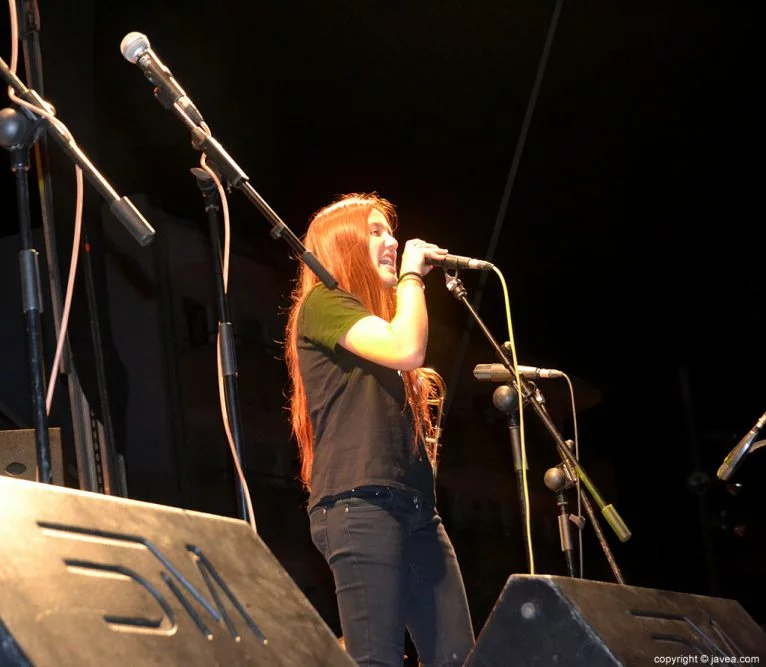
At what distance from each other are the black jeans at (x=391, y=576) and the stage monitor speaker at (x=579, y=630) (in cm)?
23

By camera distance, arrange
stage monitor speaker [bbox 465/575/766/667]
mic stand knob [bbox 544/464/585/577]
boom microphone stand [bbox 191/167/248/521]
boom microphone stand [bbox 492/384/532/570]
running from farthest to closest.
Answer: mic stand knob [bbox 544/464/585/577] → boom microphone stand [bbox 492/384/532/570] → boom microphone stand [bbox 191/167/248/521] → stage monitor speaker [bbox 465/575/766/667]

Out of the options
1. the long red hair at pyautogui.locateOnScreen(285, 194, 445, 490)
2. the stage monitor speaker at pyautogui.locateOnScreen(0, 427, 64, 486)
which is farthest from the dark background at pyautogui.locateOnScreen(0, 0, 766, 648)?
the long red hair at pyautogui.locateOnScreen(285, 194, 445, 490)

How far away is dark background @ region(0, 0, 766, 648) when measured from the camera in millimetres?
3490

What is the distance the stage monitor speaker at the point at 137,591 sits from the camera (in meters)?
0.94

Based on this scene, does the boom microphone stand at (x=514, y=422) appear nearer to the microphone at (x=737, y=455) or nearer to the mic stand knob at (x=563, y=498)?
the mic stand knob at (x=563, y=498)

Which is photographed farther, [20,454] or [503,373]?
[503,373]

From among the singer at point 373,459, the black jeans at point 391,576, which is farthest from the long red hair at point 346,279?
the black jeans at point 391,576

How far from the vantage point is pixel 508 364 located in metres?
2.61

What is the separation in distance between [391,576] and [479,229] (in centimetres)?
306

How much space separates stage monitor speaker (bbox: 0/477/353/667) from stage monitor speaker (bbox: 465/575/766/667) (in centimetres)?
35

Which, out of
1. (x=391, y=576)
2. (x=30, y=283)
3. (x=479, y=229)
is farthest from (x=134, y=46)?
(x=479, y=229)

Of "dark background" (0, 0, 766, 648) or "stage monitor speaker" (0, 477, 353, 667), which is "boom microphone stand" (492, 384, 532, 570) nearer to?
"dark background" (0, 0, 766, 648)

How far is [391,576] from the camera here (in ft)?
5.84

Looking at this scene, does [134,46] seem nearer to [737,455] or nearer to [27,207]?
[27,207]
